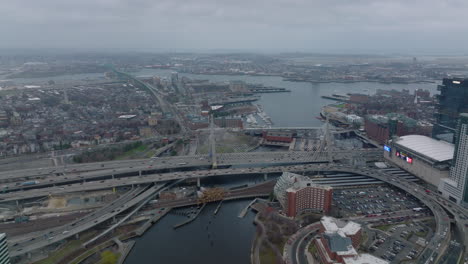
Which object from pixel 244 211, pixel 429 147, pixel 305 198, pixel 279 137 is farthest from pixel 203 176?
pixel 429 147

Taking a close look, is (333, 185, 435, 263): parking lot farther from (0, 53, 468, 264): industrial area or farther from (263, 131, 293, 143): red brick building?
(263, 131, 293, 143): red brick building

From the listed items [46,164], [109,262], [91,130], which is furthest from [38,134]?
[109,262]

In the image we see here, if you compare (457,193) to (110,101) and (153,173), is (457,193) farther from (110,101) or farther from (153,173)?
(110,101)

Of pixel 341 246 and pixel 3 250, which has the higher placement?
pixel 3 250

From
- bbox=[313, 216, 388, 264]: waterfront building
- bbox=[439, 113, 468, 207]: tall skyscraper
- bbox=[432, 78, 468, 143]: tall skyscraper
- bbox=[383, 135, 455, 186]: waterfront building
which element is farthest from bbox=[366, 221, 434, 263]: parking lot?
bbox=[432, 78, 468, 143]: tall skyscraper

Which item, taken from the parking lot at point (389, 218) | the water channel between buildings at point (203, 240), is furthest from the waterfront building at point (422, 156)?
the water channel between buildings at point (203, 240)

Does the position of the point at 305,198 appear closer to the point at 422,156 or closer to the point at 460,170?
the point at 460,170

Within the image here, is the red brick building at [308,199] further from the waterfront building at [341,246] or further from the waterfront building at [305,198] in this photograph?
the waterfront building at [341,246]
